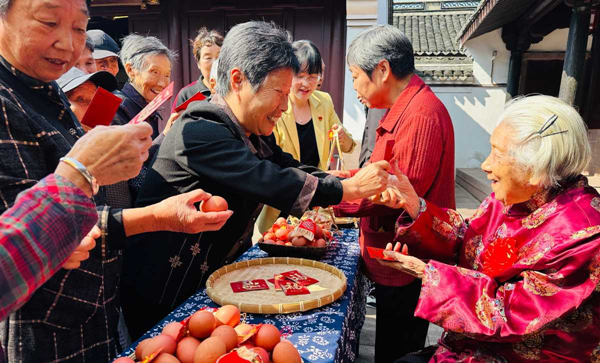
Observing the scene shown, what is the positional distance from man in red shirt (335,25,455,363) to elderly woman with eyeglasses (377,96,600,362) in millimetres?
415

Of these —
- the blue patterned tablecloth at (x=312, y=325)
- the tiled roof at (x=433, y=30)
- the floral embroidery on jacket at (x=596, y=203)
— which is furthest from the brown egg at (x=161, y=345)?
the tiled roof at (x=433, y=30)

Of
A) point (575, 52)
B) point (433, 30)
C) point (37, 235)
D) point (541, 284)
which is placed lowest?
point (541, 284)

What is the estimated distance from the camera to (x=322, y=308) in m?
1.55

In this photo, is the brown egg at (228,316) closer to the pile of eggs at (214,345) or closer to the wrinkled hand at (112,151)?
the pile of eggs at (214,345)

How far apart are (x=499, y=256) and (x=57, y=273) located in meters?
1.49

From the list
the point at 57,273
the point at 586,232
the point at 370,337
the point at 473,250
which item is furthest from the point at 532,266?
the point at 370,337

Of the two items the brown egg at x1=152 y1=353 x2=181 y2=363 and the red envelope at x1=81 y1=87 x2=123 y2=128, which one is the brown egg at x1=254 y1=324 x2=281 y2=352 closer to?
the brown egg at x1=152 y1=353 x2=181 y2=363

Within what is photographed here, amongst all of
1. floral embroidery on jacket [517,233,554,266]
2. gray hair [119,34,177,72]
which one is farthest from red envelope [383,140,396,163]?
gray hair [119,34,177,72]

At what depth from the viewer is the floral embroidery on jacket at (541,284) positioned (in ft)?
4.16

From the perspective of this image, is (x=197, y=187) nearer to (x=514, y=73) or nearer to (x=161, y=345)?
(x=161, y=345)

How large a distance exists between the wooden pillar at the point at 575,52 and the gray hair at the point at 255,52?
21.8 ft

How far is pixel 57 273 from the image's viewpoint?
114 centimetres

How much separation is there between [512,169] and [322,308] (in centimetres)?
86

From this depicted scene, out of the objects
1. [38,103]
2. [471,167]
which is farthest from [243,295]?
[471,167]
